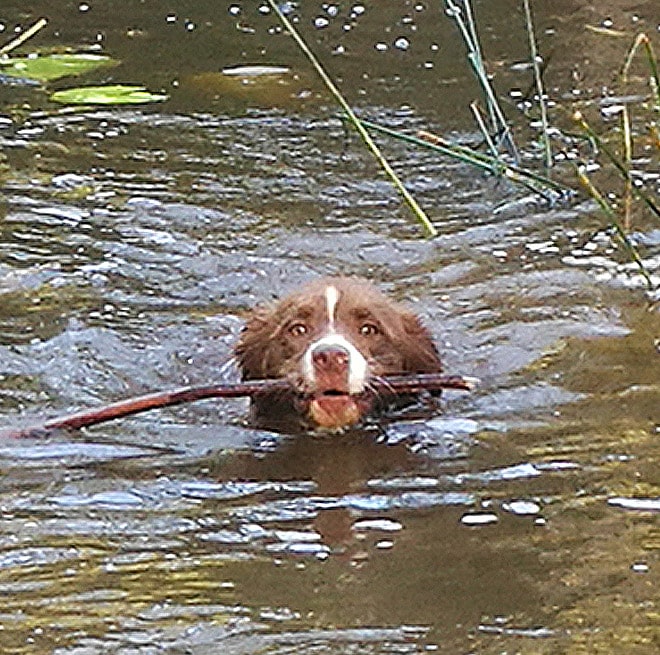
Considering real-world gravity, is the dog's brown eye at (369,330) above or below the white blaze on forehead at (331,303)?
below

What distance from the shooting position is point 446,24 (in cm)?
1346

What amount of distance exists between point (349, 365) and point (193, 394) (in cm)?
89

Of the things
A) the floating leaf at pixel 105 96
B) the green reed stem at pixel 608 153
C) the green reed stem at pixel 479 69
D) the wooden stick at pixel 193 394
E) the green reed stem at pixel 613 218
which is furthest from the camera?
the floating leaf at pixel 105 96

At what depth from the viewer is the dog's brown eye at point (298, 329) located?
6.98 meters

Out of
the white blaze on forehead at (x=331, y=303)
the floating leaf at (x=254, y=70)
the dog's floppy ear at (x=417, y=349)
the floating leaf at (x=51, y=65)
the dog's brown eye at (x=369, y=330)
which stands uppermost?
the floating leaf at (x=51, y=65)

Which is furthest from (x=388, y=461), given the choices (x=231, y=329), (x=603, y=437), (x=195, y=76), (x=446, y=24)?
(x=446, y=24)

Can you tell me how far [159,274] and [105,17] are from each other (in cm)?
578

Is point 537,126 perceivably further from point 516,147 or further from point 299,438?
point 299,438

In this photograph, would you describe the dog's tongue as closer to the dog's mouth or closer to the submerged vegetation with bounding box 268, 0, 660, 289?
the dog's mouth

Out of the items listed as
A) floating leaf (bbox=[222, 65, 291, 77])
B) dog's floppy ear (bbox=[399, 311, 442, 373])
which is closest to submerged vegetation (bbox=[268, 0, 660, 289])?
dog's floppy ear (bbox=[399, 311, 442, 373])

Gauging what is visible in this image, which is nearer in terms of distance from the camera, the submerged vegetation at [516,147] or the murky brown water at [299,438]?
the murky brown water at [299,438]

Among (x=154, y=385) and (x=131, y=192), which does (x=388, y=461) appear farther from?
(x=131, y=192)

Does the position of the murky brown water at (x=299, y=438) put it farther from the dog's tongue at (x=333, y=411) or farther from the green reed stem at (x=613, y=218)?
the green reed stem at (x=613, y=218)

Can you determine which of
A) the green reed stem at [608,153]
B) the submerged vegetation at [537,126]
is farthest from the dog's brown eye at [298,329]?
the green reed stem at [608,153]
